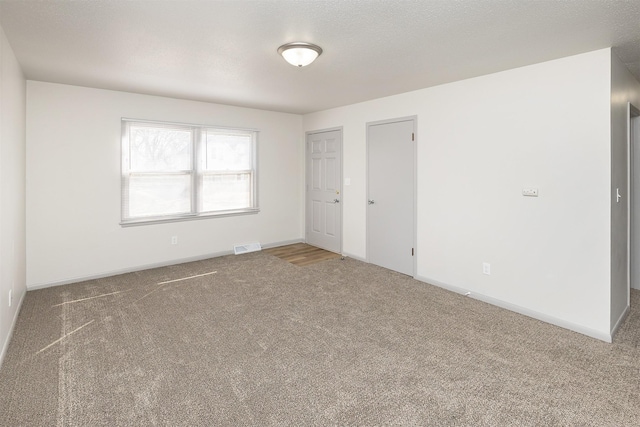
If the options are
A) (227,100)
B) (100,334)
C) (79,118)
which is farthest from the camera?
(227,100)

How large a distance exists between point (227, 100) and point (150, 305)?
118 inches

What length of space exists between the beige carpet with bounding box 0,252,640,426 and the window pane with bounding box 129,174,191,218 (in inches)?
51.3

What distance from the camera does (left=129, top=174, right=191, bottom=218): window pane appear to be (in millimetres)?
4805

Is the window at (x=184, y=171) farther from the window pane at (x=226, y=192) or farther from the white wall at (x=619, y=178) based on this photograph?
the white wall at (x=619, y=178)

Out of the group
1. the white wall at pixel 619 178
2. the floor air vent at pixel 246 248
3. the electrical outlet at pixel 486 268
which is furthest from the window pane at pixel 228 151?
the white wall at pixel 619 178

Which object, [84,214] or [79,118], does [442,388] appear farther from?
[79,118]

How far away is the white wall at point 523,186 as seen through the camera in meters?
2.97

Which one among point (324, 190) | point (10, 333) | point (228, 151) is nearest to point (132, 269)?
point (10, 333)

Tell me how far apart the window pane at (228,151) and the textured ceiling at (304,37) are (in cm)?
152

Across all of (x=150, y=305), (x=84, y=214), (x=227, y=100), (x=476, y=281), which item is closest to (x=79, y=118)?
(x=84, y=214)

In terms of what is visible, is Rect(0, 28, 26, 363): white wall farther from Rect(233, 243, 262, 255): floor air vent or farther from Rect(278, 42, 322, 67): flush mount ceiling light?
Rect(233, 243, 262, 255): floor air vent

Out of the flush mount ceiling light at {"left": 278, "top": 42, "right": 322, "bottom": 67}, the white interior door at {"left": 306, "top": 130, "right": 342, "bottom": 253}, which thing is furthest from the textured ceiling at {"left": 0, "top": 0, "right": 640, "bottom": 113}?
the white interior door at {"left": 306, "top": 130, "right": 342, "bottom": 253}

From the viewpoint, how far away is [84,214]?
4.39m

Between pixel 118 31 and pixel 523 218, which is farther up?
pixel 118 31
